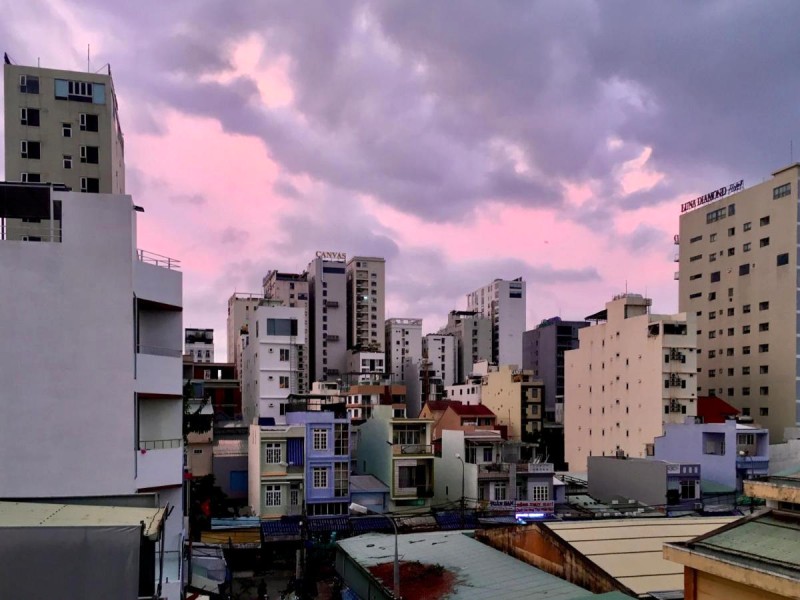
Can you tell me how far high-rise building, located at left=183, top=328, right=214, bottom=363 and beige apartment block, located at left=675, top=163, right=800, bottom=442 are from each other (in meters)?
74.6

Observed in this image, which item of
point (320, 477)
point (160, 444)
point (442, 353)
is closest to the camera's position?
point (160, 444)

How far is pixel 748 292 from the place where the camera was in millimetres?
64750

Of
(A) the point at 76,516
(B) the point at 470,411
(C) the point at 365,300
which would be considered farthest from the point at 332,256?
(A) the point at 76,516

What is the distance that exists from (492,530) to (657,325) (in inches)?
1368

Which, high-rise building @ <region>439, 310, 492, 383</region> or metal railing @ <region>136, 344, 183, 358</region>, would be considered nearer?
metal railing @ <region>136, 344, 183, 358</region>

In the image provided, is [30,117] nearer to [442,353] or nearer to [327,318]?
[327,318]

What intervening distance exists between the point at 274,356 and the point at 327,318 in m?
50.5

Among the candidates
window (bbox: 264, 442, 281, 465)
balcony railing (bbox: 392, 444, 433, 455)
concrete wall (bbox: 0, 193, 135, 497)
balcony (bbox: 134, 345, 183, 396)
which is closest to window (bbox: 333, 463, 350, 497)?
balcony railing (bbox: 392, 444, 433, 455)

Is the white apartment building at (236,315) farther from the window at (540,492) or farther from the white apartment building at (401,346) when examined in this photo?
the window at (540,492)

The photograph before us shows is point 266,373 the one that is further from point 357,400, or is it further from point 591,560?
point 591,560

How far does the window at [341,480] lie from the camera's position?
37688mm

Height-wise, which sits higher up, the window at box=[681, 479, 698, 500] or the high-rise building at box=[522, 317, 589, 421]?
the high-rise building at box=[522, 317, 589, 421]

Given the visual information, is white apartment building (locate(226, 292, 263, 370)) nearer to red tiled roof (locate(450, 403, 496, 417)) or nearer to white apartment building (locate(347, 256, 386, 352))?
white apartment building (locate(347, 256, 386, 352))

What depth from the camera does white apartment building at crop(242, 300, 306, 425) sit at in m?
57.9
